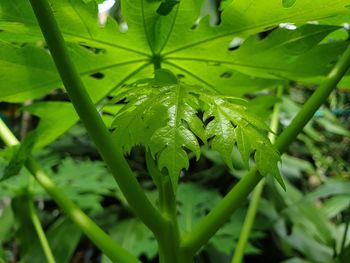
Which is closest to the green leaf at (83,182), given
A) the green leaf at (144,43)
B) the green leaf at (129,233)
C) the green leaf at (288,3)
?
the green leaf at (129,233)

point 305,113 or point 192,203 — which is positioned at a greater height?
point 305,113

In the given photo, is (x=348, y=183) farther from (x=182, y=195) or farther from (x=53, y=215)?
(x=53, y=215)

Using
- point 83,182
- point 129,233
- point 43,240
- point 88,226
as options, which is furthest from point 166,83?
point 129,233

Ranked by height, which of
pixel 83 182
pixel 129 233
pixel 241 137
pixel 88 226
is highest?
pixel 241 137

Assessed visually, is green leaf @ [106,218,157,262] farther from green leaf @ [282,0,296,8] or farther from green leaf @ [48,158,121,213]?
green leaf @ [282,0,296,8]

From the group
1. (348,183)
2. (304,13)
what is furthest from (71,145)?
(304,13)

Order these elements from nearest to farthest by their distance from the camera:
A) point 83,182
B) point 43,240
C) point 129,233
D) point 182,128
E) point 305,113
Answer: point 182,128
point 305,113
point 43,240
point 83,182
point 129,233

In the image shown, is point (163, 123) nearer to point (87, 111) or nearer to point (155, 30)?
point (87, 111)
